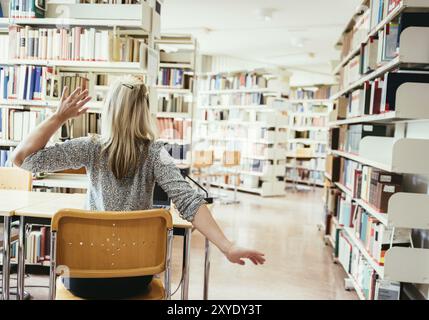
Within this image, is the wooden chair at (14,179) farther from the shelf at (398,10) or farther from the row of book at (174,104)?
the row of book at (174,104)

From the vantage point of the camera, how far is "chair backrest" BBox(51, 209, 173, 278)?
1482 mm

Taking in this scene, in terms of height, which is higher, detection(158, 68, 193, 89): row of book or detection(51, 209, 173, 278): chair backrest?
detection(158, 68, 193, 89): row of book

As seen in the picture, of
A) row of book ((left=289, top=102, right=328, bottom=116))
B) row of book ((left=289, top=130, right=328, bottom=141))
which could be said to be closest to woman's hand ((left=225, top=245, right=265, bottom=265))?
row of book ((left=289, top=130, right=328, bottom=141))

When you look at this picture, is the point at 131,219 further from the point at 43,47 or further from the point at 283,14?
the point at 283,14

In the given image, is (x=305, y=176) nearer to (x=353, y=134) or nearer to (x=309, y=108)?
(x=309, y=108)

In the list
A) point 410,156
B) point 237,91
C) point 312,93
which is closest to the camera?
point 410,156

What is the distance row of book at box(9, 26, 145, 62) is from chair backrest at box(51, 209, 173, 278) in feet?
7.67

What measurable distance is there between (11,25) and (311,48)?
6.37m

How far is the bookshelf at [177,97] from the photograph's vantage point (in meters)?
5.52

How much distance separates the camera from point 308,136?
10.4m

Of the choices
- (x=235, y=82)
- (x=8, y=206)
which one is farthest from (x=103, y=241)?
(x=235, y=82)

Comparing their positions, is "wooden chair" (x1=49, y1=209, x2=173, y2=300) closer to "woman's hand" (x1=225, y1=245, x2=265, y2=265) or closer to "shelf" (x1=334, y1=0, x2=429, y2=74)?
"woman's hand" (x1=225, y1=245, x2=265, y2=265)

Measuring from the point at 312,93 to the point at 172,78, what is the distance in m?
5.67

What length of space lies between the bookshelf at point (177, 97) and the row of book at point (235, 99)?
2940 mm
